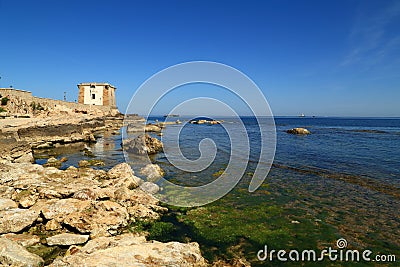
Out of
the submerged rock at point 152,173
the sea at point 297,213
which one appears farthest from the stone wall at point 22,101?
the submerged rock at point 152,173

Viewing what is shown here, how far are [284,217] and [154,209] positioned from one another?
4699mm

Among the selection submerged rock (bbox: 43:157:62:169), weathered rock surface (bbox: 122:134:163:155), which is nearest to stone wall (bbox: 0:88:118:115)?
weathered rock surface (bbox: 122:134:163:155)

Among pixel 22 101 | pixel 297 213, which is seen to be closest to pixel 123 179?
pixel 297 213

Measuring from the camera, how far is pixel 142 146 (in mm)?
20391

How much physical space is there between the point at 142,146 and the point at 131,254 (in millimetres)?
16005

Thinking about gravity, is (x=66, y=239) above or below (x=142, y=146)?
below

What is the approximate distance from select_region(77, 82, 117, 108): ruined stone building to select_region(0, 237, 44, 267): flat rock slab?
2411 inches

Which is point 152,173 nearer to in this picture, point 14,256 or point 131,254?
point 131,254

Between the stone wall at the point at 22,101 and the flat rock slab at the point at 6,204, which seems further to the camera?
the stone wall at the point at 22,101

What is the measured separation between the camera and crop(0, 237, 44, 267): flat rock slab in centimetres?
450

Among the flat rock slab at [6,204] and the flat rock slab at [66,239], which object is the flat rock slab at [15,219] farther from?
the flat rock slab at [66,239]

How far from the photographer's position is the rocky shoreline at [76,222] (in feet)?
15.8

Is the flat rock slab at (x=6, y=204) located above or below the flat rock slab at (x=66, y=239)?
above

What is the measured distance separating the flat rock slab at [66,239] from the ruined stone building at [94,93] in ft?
198
